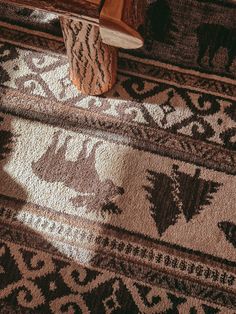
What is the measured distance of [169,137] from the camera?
93 cm

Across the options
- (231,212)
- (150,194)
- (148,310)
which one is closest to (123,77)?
(150,194)

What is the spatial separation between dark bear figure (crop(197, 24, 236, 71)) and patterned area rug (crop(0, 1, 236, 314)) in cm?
6

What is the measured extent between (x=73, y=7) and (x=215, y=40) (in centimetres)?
50

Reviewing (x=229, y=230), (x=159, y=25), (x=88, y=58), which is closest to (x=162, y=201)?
(x=229, y=230)

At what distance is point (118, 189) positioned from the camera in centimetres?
89

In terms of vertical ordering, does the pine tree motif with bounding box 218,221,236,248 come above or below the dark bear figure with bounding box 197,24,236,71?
below

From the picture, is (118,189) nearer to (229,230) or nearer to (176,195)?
(176,195)

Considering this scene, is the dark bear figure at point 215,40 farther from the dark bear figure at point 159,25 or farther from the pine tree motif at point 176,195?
the pine tree motif at point 176,195

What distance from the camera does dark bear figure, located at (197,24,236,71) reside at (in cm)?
100

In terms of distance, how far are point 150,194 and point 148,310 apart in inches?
9.5

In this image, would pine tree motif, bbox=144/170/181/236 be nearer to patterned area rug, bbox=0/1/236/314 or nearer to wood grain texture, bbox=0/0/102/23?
patterned area rug, bbox=0/1/236/314

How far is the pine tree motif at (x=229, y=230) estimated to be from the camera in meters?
0.85

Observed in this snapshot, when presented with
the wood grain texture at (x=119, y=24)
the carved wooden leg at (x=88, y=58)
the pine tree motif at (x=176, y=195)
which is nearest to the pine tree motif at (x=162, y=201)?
the pine tree motif at (x=176, y=195)

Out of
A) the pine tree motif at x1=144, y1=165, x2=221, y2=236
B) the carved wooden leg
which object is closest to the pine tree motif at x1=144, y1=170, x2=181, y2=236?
the pine tree motif at x1=144, y1=165, x2=221, y2=236
